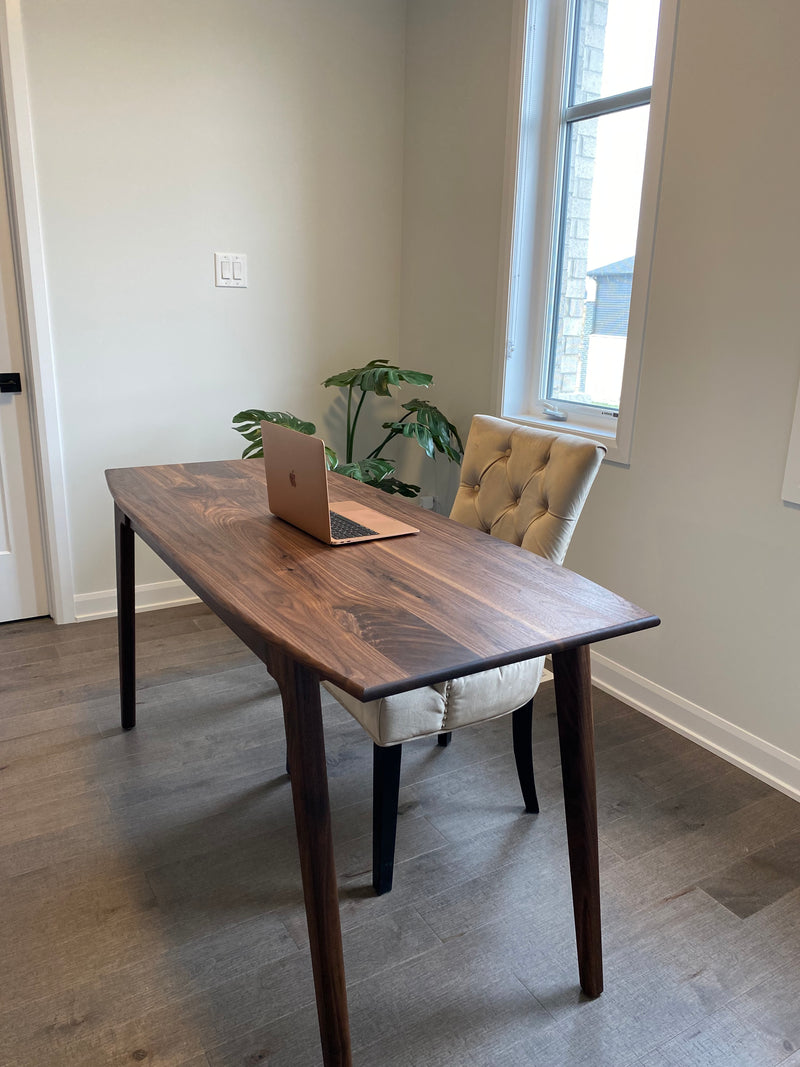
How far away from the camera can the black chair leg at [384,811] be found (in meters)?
1.47

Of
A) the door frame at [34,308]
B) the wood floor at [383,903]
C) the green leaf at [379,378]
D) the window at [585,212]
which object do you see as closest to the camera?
the wood floor at [383,903]

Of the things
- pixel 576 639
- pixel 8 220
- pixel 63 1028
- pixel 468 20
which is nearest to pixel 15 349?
pixel 8 220

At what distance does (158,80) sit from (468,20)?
1.11m

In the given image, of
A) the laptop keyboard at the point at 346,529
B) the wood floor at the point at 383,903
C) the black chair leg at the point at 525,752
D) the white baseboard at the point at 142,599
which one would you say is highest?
the laptop keyboard at the point at 346,529

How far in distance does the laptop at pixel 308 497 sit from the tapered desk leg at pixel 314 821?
1.30 ft

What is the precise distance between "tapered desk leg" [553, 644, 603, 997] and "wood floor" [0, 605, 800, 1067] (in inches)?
3.9

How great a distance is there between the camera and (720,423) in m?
2.03

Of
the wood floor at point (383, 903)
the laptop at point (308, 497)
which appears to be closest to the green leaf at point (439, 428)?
the wood floor at point (383, 903)

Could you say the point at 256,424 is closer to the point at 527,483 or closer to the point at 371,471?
the point at 371,471

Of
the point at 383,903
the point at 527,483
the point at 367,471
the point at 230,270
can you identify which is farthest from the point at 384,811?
the point at 230,270

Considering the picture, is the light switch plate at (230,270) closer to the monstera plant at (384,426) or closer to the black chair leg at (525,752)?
the monstera plant at (384,426)

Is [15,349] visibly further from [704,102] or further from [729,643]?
[729,643]

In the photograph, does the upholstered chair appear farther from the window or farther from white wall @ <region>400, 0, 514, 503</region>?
white wall @ <region>400, 0, 514, 503</region>

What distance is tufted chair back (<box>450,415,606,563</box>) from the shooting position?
157cm
